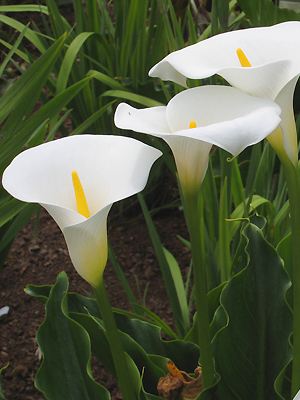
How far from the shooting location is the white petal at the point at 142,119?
603mm

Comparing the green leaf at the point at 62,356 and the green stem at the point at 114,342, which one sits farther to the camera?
the green leaf at the point at 62,356

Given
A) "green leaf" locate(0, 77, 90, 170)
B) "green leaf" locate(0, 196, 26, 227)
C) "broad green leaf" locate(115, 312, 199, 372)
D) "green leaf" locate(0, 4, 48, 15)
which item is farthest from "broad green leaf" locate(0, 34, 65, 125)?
"broad green leaf" locate(115, 312, 199, 372)

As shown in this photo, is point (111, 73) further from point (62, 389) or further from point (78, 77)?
point (62, 389)

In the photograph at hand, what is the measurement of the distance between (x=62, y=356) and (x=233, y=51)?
40 cm

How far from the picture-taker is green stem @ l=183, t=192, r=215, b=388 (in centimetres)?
65

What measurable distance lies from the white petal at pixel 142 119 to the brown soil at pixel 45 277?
74 centimetres

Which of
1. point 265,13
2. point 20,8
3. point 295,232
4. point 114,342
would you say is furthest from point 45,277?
point 295,232

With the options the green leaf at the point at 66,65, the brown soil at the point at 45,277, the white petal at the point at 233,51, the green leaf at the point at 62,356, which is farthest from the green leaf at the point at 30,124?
the white petal at the point at 233,51

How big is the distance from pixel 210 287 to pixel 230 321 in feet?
1.25

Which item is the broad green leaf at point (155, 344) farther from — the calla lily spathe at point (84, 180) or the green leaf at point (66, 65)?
the green leaf at point (66, 65)

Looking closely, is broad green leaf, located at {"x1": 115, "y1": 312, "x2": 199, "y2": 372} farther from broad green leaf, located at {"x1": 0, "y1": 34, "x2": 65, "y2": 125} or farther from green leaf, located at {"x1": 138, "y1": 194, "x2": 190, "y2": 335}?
broad green leaf, located at {"x1": 0, "y1": 34, "x2": 65, "y2": 125}

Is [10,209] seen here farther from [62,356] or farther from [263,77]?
[263,77]

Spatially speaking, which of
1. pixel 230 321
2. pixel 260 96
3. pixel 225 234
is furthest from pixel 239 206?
pixel 260 96

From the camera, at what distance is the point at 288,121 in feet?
2.07
